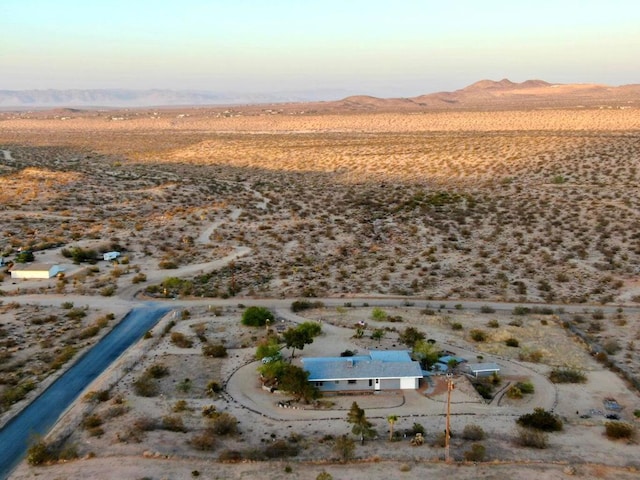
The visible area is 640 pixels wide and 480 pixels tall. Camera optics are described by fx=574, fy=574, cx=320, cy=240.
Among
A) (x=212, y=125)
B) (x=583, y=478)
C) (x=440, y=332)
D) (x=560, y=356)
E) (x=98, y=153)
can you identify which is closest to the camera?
(x=583, y=478)

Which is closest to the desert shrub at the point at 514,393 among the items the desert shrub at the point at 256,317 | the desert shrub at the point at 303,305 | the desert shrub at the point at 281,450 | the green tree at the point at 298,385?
the green tree at the point at 298,385

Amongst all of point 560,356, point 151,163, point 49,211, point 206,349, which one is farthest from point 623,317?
point 151,163

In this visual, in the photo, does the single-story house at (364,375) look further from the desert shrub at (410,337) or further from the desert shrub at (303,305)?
the desert shrub at (303,305)

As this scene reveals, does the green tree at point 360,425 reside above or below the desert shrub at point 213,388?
above

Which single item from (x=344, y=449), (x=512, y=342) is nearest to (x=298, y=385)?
(x=344, y=449)

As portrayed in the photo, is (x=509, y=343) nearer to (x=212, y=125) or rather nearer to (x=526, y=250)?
(x=526, y=250)

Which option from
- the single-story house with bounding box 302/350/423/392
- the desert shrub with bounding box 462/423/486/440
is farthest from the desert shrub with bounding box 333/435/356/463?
the desert shrub with bounding box 462/423/486/440
